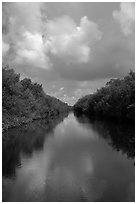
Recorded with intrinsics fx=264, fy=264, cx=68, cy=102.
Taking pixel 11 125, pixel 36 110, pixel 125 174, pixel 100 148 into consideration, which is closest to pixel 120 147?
pixel 100 148

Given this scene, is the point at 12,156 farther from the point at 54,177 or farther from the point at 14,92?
the point at 14,92

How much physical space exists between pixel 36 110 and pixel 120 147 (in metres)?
55.1

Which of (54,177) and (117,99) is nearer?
(54,177)

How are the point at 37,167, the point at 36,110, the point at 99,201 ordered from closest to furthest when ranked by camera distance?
the point at 99,201, the point at 37,167, the point at 36,110

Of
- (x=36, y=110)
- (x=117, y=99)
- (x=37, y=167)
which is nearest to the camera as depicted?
(x=37, y=167)

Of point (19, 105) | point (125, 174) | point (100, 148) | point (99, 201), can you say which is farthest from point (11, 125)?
point (99, 201)

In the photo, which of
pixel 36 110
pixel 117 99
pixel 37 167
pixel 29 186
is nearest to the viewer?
pixel 29 186

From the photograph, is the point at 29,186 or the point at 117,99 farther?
the point at 117,99

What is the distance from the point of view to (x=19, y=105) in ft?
177

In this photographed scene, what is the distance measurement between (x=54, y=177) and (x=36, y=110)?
64.8 m

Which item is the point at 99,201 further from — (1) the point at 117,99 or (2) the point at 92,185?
(1) the point at 117,99

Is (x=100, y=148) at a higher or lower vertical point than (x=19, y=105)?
lower

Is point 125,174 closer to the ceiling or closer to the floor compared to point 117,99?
closer to the floor

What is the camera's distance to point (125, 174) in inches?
723
